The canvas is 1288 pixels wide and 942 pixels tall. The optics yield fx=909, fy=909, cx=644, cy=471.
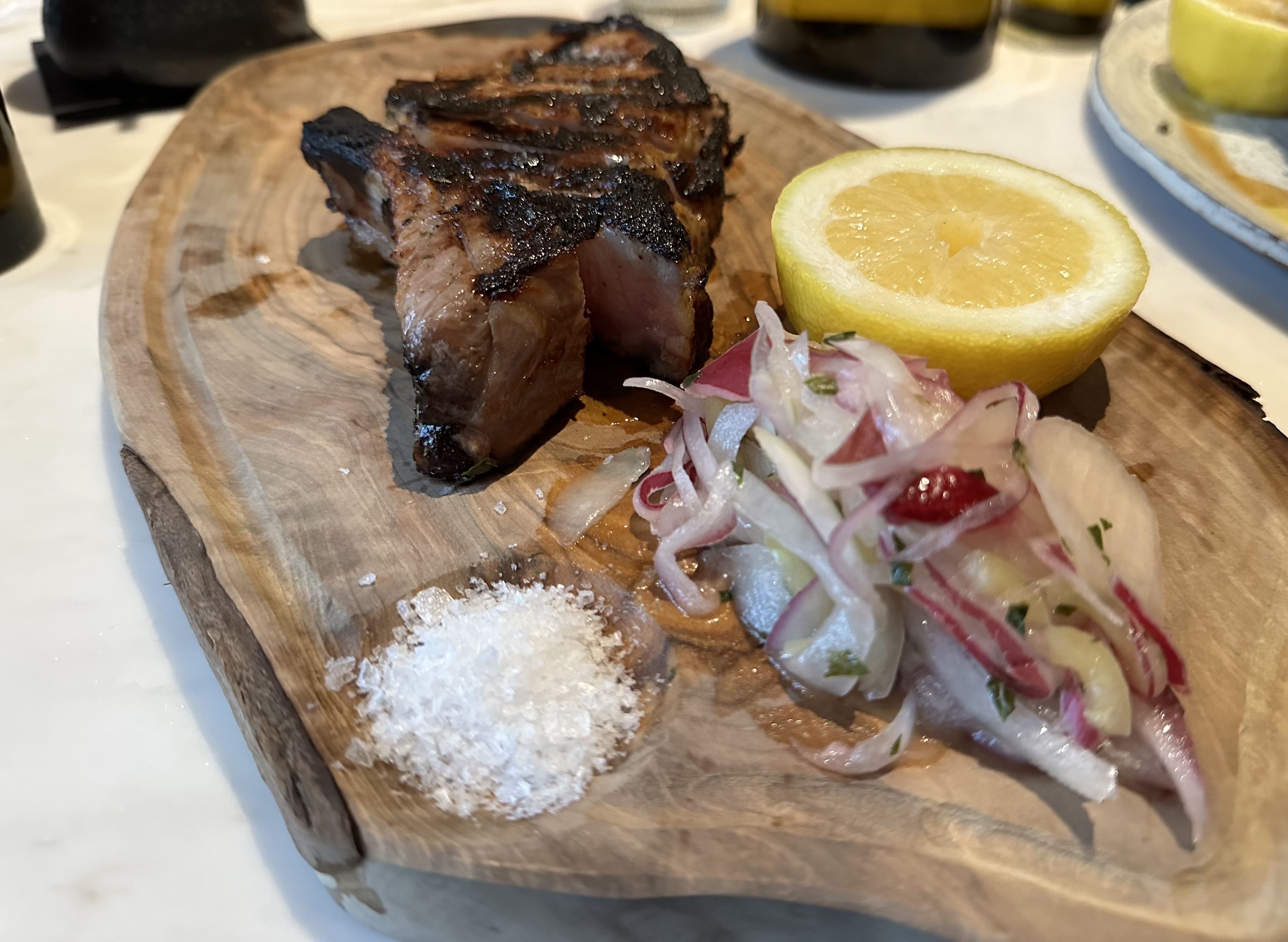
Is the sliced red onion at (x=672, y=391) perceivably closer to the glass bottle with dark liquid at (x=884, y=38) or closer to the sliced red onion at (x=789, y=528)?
the sliced red onion at (x=789, y=528)

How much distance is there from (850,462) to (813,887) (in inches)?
22.8

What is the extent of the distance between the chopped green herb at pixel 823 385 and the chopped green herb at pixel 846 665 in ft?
1.31

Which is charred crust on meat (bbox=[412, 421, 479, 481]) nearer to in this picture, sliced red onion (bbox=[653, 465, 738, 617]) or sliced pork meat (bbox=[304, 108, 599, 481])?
sliced pork meat (bbox=[304, 108, 599, 481])

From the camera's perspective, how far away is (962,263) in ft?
5.68

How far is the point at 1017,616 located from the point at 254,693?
1074 mm

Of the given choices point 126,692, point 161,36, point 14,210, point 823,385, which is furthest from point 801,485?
point 161,36

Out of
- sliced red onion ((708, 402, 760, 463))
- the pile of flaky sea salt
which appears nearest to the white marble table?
the pile of flaky sea salt

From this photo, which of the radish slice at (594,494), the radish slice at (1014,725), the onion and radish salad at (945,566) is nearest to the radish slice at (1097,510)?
the onion and radish salad at (945,566)

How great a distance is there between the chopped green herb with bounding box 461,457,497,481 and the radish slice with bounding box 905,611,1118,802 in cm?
79

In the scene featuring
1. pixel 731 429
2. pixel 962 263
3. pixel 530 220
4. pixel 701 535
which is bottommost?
pixel 701 535

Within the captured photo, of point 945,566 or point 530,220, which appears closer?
point 945,566

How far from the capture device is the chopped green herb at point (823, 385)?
1434mm

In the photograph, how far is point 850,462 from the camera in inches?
52.7

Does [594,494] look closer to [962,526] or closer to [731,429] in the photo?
[731,429]
